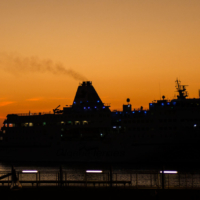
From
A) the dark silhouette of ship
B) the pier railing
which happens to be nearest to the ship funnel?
the dark silhouette of ship

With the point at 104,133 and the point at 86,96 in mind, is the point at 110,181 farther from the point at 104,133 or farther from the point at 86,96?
the point at 86,96

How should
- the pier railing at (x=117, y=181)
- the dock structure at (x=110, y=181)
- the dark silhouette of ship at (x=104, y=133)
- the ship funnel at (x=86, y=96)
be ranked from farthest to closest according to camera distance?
the ship funnel at (x=86, y=96)
the dark silhouette of ship at (x=104, y=133)
the pier railing at (x=117, y=181)
the dock structure at (x=110, y=181)

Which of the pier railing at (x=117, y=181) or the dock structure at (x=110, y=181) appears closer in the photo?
the dock structure at (x=110, y=181)

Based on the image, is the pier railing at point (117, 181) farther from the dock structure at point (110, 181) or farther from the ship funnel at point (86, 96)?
the ship funnel at point (86, 96)

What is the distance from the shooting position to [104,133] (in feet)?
186

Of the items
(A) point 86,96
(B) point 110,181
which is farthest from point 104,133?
(B) point 110,181

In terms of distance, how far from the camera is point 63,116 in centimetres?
6009

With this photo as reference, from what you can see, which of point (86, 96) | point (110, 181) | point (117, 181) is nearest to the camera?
point (110, 181)

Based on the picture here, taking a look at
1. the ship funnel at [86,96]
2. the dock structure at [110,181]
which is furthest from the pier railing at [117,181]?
the ship funnel at [86,96]

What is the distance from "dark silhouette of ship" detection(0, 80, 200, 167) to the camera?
5188 centimetres

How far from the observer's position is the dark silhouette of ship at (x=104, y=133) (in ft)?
170

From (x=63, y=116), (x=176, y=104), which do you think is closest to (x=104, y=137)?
(x=63, y=116)

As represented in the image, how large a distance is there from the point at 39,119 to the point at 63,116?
4529 millimetres
